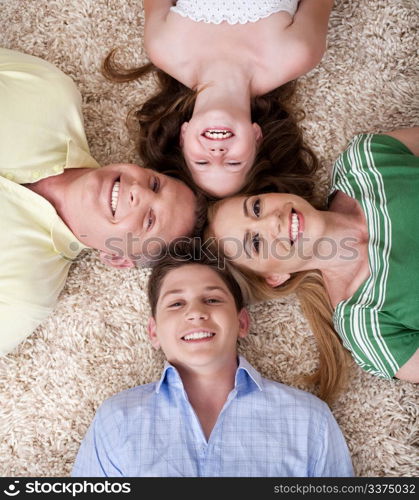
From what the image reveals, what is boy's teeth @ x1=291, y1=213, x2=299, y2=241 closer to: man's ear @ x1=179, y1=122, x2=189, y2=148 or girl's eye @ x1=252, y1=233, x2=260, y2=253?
girl's eye @ x1=252, y1=233, x2=260, y2=253

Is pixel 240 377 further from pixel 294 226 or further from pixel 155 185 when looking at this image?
pixel 155 185

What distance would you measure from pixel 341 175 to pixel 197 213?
507 mm

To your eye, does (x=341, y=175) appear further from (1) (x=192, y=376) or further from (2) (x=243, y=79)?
(1) (x=192, y=376)

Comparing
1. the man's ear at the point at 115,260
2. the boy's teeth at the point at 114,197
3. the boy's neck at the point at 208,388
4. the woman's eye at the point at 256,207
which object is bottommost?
the boy's neck at the point at 208,388

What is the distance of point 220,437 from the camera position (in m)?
1.84

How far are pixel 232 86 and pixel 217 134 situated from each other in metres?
0.24

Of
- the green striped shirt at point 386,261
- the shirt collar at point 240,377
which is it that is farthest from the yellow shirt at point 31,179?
the green striped shirt at point 386,261

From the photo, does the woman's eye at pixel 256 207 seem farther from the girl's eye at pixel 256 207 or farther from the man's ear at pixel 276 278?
the man's ear at pixel 276 278

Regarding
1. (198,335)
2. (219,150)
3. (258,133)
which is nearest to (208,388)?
(198,335)

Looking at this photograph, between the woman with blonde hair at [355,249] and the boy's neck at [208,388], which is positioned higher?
the woman with blonde hair at [355,249]

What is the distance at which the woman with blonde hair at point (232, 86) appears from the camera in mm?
1909

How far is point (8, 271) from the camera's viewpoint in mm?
1926

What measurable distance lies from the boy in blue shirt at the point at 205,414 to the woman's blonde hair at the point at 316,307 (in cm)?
8
